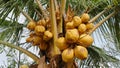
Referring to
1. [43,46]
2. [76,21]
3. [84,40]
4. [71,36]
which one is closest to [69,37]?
[71,36]

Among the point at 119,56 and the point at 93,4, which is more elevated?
the point at 93,4

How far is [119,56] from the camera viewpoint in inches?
159

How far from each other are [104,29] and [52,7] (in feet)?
4.07

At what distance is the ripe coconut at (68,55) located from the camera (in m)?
2.71

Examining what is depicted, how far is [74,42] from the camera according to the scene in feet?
9.10

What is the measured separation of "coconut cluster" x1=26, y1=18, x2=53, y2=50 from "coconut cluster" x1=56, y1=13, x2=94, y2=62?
28 centimetres

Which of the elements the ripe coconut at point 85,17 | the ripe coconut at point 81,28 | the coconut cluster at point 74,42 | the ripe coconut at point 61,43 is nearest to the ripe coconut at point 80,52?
the coconut cluster at point 74,42

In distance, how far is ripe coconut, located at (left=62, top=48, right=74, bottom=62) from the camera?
107 inches

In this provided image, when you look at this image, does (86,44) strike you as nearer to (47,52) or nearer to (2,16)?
(47,52)

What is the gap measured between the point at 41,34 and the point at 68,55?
59cm

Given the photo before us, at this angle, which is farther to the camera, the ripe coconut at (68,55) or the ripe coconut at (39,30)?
the ripe coconut at (39,30)

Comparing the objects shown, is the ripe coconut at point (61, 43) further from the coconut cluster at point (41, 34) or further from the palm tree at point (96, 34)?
the palm tree at point (96, 34)

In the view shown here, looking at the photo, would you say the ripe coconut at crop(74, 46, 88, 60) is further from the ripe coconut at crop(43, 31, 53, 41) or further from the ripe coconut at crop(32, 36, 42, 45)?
the ripe coconut at crop(32, 36, 42, 45)

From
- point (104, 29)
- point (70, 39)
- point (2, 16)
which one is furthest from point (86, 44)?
point (104, 29)
